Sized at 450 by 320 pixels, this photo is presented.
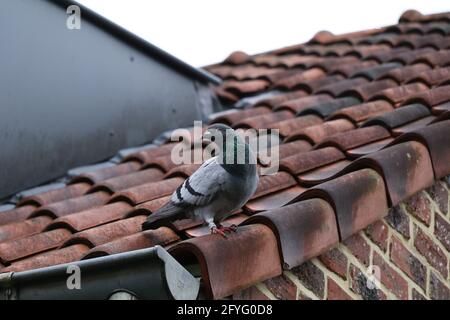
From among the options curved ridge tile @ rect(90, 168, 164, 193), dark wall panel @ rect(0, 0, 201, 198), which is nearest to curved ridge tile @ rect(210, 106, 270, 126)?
dark wall panel @ rect(0, 0, 201, 198)

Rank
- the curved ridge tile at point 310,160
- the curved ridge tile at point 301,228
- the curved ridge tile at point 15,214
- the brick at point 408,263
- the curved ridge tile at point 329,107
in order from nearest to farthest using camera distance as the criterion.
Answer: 1. the curved ridge tile at point 301,228
2. the brick at point 408,263
3. the curved ridge tile at point 310,160
4. the curved ridge tile at point 15,214
5. the curved ridge tile at point 329,107

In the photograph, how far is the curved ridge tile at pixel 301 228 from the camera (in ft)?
9.36

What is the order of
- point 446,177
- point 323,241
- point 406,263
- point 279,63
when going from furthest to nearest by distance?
1. point 279,63
2. point 446,177
3. point 406,263
4. point 323,241

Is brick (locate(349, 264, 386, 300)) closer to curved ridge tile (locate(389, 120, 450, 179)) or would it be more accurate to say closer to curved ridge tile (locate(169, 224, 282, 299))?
curved ridge tile (locate(169, 224, 282, 299))

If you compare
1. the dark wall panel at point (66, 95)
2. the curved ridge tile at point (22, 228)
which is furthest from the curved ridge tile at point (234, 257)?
the dark wall panel at point (66, 95)

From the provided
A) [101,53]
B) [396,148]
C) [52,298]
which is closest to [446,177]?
[396,148]

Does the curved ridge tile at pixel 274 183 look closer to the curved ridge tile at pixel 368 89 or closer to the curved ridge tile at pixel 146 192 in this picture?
the curved ridge tile at pixel 146 192

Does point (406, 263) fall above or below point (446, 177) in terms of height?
below

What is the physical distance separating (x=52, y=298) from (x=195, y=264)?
54 centimetres

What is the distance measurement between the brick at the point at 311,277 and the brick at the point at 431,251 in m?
0.69

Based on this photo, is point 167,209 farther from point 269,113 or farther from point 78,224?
point 269,113

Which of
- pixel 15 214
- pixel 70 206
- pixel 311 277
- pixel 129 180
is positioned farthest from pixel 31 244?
pixel 311 277

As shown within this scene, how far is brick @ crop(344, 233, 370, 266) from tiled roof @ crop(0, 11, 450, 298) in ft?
0.40

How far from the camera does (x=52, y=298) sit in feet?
8.98
